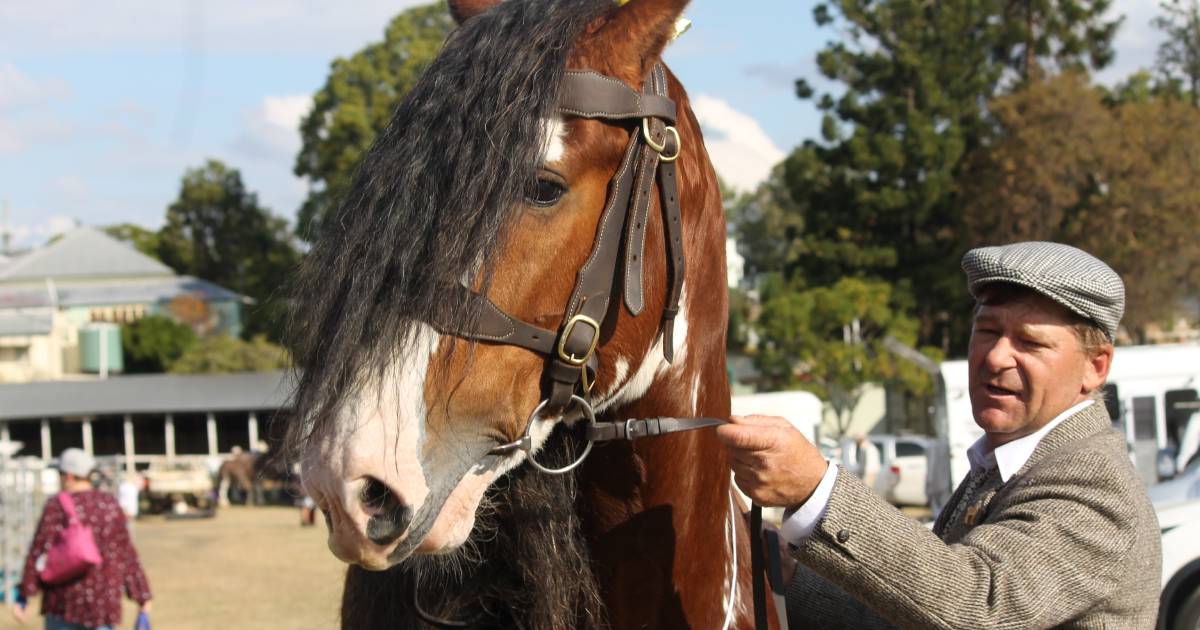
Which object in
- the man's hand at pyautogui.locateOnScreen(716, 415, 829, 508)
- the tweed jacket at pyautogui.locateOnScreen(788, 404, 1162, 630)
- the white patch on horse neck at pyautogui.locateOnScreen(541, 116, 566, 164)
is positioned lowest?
the tweed jacket at pyautogui.locateOnScreen(788, 404, 1162, 630)

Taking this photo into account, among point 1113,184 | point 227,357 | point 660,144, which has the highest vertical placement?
point 1113,184

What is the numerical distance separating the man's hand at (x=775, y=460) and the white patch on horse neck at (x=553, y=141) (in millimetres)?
580

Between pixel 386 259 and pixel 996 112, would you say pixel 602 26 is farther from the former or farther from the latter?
pixel 996 112

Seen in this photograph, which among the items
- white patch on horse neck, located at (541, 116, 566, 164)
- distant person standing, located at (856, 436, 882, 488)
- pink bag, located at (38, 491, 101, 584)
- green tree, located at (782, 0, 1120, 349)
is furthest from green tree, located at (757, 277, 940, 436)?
white patch on horse neck, located at (541, 116, 566, 164)

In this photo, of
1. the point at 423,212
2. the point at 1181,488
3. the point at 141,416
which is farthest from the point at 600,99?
the point at 141,416

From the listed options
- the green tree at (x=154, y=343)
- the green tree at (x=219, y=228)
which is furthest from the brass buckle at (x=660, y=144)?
the green tree at (x=219, y=228)

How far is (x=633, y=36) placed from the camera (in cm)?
230

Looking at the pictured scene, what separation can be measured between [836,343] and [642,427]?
3252 centimetres

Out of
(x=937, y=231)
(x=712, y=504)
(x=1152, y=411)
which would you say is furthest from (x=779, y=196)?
(x=712, y=504)

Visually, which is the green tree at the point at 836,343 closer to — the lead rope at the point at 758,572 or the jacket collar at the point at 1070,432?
the lead rope at the point at 758,572

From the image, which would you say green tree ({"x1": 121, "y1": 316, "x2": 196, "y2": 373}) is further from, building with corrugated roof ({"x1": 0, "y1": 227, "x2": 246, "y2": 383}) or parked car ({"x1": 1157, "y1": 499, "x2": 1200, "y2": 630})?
parked car ({"x1": 1157, "y1": 499, "x2": 1200, "y2": 630})

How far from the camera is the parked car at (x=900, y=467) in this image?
78.4 feet

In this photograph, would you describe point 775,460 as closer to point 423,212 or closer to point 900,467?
point 423,212

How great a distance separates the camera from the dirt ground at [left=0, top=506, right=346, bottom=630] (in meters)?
13.6
